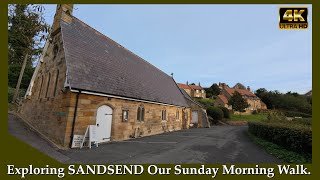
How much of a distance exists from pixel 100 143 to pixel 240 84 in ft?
330

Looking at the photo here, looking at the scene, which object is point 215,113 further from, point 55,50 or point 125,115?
point 55,50

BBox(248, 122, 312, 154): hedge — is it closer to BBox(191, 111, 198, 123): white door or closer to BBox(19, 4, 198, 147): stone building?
BBox(19, 4, 198, 147): stone building

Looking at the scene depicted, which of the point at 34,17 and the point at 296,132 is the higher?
the point at 34,17

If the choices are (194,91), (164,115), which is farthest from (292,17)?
(194,91)

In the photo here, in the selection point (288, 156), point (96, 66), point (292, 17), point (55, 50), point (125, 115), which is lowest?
point (288, 156)

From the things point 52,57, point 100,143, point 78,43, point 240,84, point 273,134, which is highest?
point 240,84

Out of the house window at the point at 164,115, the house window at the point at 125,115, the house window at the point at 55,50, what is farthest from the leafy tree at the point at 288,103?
the house window at the point at 55,50

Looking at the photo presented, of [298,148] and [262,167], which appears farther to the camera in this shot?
[298,148]

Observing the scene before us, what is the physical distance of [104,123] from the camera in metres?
13.2

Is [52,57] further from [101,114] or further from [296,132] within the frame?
[296,132]

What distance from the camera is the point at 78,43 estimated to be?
559 inches

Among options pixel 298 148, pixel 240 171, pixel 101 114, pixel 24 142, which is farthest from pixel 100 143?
pixel 298 148

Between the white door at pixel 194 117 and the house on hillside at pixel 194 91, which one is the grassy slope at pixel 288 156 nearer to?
the white door at pixel 194 117

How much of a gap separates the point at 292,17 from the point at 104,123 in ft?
38.1
